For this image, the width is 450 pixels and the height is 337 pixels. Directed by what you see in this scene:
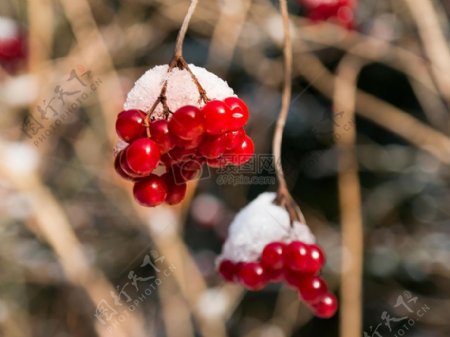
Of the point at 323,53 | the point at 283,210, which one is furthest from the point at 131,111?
the point at 323,53

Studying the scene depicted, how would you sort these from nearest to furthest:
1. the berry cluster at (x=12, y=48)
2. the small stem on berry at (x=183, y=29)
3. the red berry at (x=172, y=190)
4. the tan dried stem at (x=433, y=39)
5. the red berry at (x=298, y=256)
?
the small stem on berry at (x=183, y=29) < the red berry at (x=172, y=190) < the red berry at (x=298, y=256) < the tan dried stem at (x=433, y=39) < the berry cluster at (x=12, y=48)

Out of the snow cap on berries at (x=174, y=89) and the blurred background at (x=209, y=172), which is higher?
the snow cap on berries at (x=174, y=89)

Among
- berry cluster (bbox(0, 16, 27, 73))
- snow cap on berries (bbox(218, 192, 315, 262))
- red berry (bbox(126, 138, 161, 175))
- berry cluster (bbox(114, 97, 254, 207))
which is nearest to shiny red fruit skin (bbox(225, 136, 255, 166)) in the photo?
berry cluster (bbox(114, 97, 254, 207))

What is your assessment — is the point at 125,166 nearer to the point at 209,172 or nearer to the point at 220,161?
the point at 220,161

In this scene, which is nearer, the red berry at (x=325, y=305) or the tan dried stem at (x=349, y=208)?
the red berry at (x=325, y=305)

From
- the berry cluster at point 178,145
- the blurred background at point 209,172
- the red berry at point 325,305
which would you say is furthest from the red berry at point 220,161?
the blurred background at point 209,172

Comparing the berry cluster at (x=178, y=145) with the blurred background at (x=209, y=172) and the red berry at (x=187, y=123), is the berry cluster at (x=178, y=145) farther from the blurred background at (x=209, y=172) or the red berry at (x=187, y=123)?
the blurred background at (x=209, y=172)

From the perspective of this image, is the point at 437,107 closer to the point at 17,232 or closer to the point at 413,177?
the point at 413,177

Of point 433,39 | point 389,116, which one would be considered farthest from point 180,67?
point 389,116
